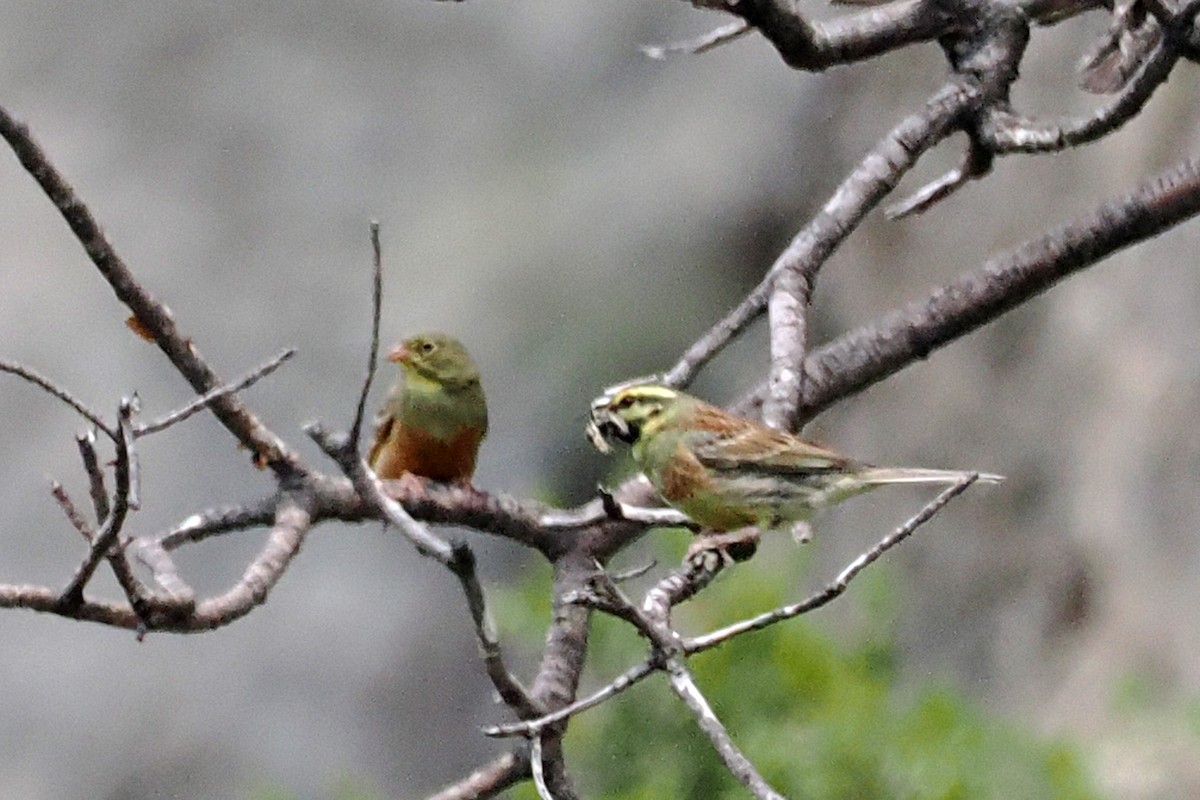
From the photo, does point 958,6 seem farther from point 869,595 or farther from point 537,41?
point 537,41

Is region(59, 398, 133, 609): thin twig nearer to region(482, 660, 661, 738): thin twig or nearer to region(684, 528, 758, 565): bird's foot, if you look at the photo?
region(482, 660, 661, 738): thin twig

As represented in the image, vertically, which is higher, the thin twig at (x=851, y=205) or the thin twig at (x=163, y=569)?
the thin twig at (x=163, y=569)

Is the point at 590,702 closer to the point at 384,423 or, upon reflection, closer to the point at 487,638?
the point at 487,638

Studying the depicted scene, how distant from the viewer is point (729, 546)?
2475 millimetres

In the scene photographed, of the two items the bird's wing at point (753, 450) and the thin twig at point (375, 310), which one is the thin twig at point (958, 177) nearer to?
the bird's wing at point (753, 450)

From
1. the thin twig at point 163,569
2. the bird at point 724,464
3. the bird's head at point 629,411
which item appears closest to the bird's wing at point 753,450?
the bird at point 724,464

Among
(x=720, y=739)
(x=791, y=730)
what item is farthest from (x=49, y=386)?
(x=791, y=730)

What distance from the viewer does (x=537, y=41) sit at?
9.41 m

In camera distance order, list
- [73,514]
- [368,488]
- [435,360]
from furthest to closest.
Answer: [435,360], [368,488], [73,514]

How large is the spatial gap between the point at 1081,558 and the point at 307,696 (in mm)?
3640

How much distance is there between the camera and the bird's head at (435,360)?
4.21 meters

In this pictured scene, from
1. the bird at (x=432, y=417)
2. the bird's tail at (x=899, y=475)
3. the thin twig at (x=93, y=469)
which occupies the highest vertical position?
the thin twig at (x=93, y=469)

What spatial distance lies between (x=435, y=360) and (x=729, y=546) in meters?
1.90

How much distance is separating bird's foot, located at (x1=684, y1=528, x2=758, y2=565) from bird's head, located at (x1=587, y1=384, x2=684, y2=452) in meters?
0.36
